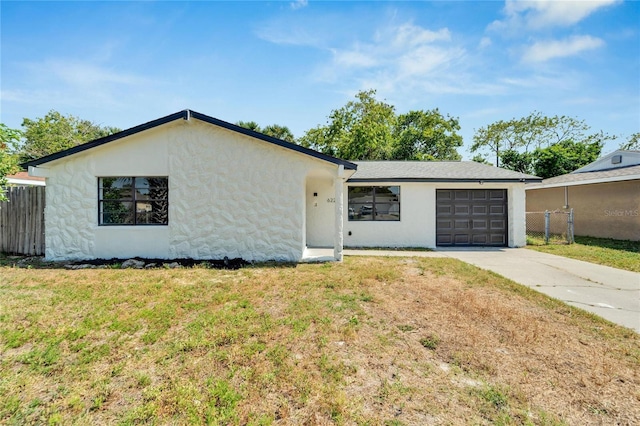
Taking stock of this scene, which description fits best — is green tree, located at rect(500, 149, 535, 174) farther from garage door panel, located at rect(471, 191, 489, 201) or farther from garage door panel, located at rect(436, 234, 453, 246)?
garage door panel, located at rect(436, 234, 453, 246)

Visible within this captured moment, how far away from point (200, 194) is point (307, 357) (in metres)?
6.64

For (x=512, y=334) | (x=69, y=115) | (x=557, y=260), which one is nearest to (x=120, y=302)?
(x=512, y=334)

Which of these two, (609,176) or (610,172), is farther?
(610,172)

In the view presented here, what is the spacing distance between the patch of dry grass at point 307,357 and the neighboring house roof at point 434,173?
6.28 metres

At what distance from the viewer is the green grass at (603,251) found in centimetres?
875

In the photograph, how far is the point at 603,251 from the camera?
10680 millimetres

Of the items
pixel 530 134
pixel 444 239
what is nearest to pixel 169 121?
pixel 444 239

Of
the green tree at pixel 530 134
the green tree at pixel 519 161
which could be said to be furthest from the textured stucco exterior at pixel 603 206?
the green tree at pixel 530 134

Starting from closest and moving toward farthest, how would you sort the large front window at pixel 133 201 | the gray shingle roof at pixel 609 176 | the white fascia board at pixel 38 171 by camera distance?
the white fascia board at pixel 38 171 → the large front window at pixel 133 201 → the gray shingle roof at pixel 609 176

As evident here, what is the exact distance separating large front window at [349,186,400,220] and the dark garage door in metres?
1.90

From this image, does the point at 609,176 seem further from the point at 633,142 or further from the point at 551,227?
the point at 633,142

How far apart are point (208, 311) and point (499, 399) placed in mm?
4106

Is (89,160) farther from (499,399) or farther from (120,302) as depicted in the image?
(499,399)

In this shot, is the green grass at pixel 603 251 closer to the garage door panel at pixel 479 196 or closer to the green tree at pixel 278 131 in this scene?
the garage door panel at pixel 479 196
